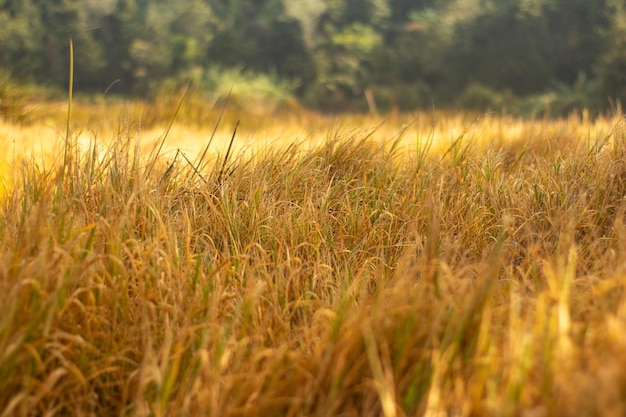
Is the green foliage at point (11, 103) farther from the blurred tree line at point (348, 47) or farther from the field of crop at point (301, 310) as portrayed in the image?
the blurred tree line at point (348, 47)

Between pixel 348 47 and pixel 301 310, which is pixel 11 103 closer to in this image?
pixel 301 310

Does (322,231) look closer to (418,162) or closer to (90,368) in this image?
(418,162)

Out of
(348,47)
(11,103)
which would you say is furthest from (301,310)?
(348,47)

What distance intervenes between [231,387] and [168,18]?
22.3 metres

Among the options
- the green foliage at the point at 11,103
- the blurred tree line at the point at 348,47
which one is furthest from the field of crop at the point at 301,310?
the blurred tree line at the point at 348,47

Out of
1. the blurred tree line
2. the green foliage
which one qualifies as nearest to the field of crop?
the green foliage

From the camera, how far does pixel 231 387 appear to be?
1.37 meters

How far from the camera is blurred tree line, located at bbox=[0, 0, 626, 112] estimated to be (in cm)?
1532

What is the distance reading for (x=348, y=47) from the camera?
1905 cm

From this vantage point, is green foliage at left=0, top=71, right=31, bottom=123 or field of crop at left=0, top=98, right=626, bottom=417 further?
green foliage at left=0, top=71, right=31, bottom=123

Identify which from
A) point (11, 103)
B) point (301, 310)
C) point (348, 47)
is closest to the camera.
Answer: point (301, 310)

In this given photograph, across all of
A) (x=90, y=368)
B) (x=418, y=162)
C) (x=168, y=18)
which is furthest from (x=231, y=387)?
(x=168, y=18)

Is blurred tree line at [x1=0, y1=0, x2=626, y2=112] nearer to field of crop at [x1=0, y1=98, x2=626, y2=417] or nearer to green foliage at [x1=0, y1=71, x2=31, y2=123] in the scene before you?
green foliage at [x1=0, y1=71, x2=31, y2=123]

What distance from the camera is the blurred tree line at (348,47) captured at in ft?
50.3
